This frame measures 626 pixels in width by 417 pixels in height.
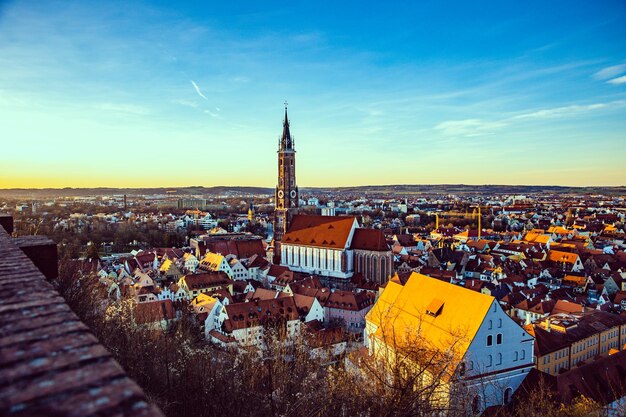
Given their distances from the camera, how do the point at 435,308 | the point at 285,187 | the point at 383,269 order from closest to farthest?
the point at 435,308
the point at 383,269
the point at 285,187

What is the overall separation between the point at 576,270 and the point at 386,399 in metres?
54.4

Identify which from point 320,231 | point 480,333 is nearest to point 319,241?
point 320,231

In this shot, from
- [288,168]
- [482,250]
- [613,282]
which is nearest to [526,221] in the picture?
[482,250]

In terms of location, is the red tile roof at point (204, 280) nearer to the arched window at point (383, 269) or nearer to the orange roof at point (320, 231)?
the orange roof at point (320, 231)

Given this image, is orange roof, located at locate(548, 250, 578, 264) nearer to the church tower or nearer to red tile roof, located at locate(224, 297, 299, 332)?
the church tower

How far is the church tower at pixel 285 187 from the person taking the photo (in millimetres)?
54625

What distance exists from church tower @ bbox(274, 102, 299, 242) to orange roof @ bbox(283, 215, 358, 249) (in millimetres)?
1781

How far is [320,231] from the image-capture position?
49969 millimetres

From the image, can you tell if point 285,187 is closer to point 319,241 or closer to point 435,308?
point 319,241

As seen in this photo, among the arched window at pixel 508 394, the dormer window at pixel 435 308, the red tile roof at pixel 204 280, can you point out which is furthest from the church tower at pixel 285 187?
the arched window at pixel 508 394

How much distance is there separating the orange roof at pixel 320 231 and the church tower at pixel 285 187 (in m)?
1.78

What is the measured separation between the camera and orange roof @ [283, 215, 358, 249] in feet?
157

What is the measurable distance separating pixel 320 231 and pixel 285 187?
7.93 meters

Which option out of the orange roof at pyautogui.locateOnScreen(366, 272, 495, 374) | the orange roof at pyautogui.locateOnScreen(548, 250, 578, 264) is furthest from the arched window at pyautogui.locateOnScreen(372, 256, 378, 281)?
the orange roof at pyautogui.locateOnScreen(548, 250, 578, 264)
